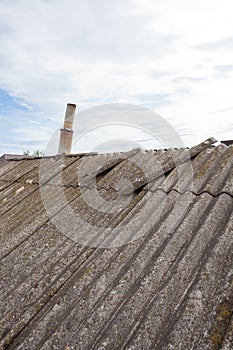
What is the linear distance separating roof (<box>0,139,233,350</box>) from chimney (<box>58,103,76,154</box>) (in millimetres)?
3258

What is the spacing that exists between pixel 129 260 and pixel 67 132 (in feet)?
16.8

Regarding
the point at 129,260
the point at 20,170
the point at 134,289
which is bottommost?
the point at 134,289

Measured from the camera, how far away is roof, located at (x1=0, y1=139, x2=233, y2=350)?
154cm

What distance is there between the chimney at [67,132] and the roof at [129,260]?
326 cm

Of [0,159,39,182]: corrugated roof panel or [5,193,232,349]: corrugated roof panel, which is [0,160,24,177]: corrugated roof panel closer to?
[0,159,39,182]: corrugated roof panel

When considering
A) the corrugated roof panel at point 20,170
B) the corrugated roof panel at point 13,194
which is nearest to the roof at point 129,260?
the corrugated roof panel at point 13,194

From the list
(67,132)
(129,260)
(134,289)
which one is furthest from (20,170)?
(134,289)

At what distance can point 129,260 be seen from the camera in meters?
2.02

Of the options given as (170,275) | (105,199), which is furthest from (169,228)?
(105,199)

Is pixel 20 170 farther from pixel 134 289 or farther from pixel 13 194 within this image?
pixel 134 289

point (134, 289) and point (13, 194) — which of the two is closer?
point (134, 289)

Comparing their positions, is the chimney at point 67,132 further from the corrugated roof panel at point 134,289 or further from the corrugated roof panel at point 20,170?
the corrugated roof panel at point 134,289

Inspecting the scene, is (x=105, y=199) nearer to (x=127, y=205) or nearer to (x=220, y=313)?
(x=127, y=205)

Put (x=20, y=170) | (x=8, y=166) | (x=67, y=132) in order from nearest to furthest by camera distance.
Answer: (x=20, y=170)
(x=8, y=166)
(x=67, y=132)
